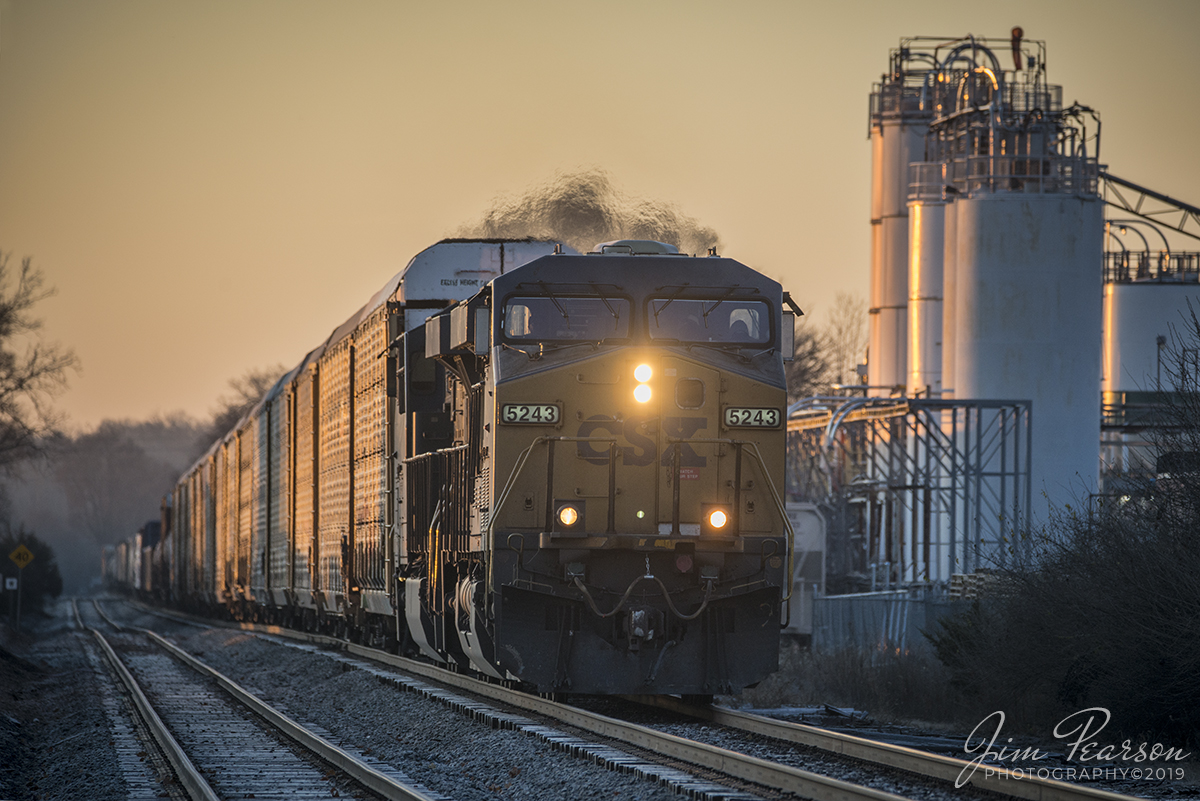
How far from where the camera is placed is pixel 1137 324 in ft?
139

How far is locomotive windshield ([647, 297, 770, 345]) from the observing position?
12070 millimetres

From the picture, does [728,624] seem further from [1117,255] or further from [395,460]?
[1117,255]

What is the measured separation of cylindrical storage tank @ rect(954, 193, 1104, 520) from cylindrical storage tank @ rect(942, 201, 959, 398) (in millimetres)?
705

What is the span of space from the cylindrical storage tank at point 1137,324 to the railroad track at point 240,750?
1221 inches

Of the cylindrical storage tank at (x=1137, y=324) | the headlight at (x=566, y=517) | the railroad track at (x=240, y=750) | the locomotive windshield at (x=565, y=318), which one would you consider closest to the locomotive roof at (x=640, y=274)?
the locomotive windshield at (x=565, y=318)

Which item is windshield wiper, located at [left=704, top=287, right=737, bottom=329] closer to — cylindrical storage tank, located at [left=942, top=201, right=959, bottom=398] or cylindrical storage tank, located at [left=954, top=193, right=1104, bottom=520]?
cylindrical storage tank, located at [left=954, top=193, right=1104, bottom=520]

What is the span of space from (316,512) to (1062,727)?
1346cm

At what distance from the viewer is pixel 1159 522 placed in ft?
41.9

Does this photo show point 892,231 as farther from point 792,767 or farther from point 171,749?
point 792,767

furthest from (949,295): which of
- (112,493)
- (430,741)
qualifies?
(112,493)

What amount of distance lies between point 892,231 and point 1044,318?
10.9m

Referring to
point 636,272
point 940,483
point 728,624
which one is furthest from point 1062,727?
point 940,483

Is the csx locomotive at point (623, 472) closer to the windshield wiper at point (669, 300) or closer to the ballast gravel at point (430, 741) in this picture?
the windshield wiper at point (669, 300)

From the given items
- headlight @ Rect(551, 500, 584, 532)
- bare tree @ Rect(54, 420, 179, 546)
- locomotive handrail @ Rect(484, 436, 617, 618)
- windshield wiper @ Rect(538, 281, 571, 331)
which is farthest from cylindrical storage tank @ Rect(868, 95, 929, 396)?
bare tree @ Rect(54, 420, 179, 546)
